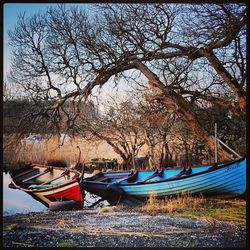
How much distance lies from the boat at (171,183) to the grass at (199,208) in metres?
0.06

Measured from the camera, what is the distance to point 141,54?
4.70m

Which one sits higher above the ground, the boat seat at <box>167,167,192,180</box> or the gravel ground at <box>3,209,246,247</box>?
the boat seat at <box>167,167,192,180</box>

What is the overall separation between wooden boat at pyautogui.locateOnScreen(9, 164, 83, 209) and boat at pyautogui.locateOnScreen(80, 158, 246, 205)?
0.12m

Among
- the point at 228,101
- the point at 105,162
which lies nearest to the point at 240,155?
the point at 228,101

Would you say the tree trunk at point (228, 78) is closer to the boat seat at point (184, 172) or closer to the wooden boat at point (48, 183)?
the boat seat at point (184, 172)

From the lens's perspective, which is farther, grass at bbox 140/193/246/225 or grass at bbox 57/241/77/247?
grass at bbox 140/193/246/225

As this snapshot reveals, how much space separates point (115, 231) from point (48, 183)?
865 millimetres

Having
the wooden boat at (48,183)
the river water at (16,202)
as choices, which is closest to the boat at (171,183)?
the wooden boat at (48,183)

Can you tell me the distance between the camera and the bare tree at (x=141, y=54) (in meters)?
4.57

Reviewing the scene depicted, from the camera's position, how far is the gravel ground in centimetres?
436

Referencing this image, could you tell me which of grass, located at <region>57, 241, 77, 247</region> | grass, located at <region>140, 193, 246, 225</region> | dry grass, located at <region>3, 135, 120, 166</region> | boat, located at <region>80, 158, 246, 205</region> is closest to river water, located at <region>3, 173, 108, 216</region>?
dry grass, located at <region>3, 135, 120, 166</region>

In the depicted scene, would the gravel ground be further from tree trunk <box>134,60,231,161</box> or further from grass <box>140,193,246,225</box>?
tree trunk <box>134,60,231,161</box>

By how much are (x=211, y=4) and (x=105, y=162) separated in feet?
6.54

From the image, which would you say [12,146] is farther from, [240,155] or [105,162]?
[240,155]
